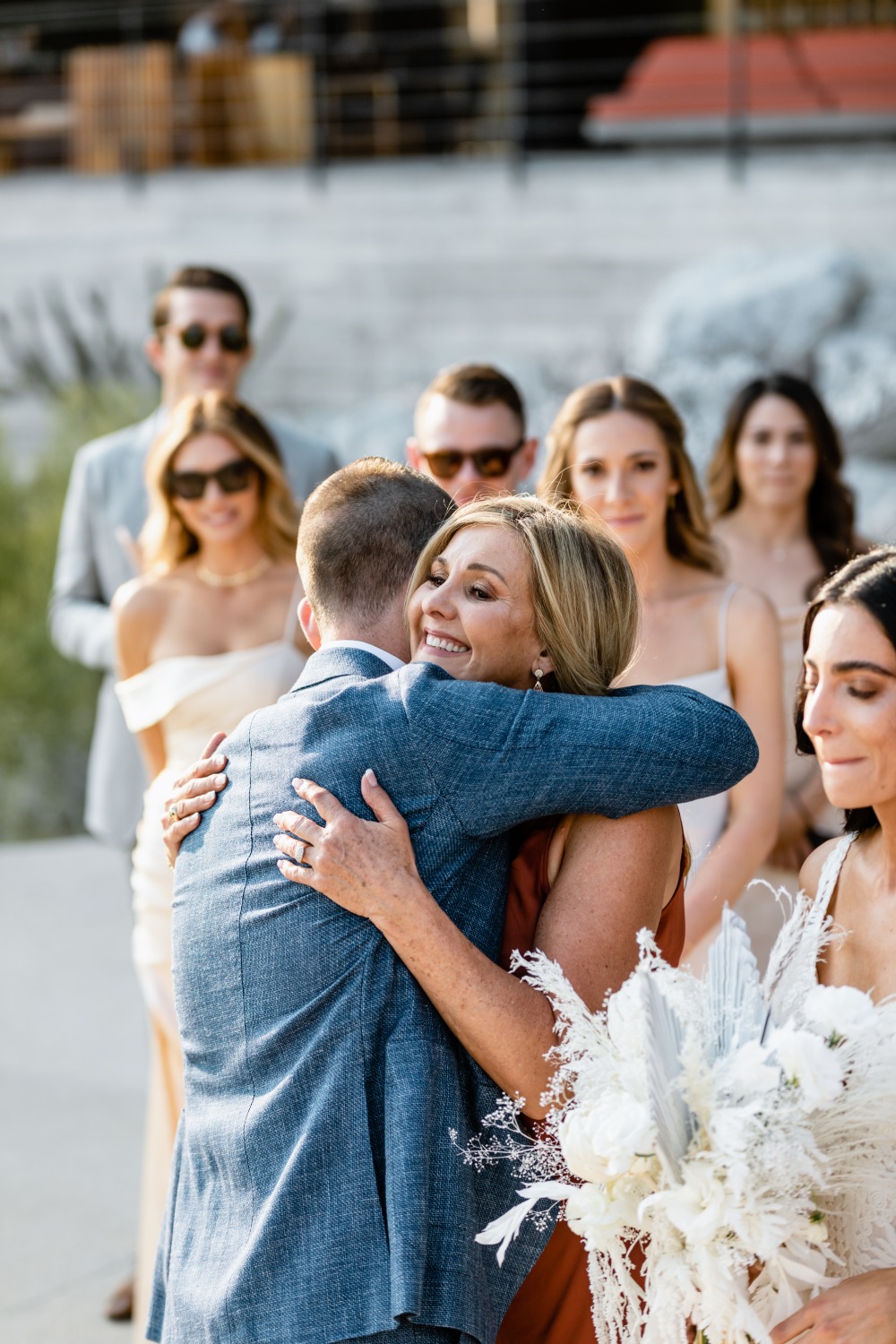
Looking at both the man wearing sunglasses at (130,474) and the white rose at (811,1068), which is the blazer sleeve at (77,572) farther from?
the white rose at (811,1068)

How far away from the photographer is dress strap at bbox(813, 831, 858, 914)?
2.16 metres

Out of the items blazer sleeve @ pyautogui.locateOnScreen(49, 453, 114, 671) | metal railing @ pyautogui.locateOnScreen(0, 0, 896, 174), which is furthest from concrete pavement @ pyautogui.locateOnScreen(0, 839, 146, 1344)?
metal railing @ pyautogui.locateOnScreen(0, 0, 896, 174)

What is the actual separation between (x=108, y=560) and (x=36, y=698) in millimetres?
6036

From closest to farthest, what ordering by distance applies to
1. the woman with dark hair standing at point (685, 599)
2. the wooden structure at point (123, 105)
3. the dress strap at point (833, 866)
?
the dress strap at point (833, 866) → the woman with dark hair standing at point (685, 599) → the wooden structure at point (123, 105)

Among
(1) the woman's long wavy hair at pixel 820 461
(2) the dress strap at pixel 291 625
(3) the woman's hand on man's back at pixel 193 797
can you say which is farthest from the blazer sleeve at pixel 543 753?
(1) the woman's long wavy hair at pixel 820 461

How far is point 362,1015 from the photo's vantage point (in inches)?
71.1

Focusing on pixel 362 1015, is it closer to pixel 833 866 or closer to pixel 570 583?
pixel 570 583

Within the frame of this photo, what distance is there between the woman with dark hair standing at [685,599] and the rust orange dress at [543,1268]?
124 centimetres

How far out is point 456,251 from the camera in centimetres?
1189

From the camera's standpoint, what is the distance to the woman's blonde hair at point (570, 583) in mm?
1992

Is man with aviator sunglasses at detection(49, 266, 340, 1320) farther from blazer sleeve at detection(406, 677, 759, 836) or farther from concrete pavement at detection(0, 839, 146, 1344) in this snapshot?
blazer sleeve at detection(406, 677, 759, 836)

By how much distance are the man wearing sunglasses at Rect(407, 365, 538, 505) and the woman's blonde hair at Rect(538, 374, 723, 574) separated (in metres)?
0.12

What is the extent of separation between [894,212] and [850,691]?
31.0 ft

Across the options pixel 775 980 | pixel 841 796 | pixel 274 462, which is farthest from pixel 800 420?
pixel 775 980
